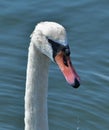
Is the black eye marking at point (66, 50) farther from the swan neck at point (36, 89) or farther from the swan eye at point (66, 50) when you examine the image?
the swan neck at point (36, 89)

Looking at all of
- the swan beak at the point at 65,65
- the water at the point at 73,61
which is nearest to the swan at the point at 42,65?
the swan beak at the point at 65,65

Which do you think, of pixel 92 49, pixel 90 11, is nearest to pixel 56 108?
pixel 92 49

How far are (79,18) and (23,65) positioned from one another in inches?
90.6

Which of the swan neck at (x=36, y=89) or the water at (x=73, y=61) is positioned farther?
the water at (x=73, y=61)

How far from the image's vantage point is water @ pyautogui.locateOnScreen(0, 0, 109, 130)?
383 inches

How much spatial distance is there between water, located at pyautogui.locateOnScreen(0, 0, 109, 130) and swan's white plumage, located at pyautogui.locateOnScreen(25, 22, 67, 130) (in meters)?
2.47

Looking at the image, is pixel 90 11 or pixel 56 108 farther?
pixel 90 11

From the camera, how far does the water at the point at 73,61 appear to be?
9.72m

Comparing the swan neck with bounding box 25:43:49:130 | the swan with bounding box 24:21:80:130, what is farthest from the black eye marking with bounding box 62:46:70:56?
the swan neck with bounding box 25:43:49:130

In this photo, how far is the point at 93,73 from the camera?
10523 mm

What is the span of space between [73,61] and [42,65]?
4109mm

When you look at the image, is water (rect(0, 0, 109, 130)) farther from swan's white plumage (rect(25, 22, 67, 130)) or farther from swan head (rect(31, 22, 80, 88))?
swan head (rect(31, 22, 80, 88))

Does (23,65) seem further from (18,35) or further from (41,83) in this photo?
(41,83)

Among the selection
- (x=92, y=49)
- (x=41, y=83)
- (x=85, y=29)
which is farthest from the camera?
(x=85, y=29)
